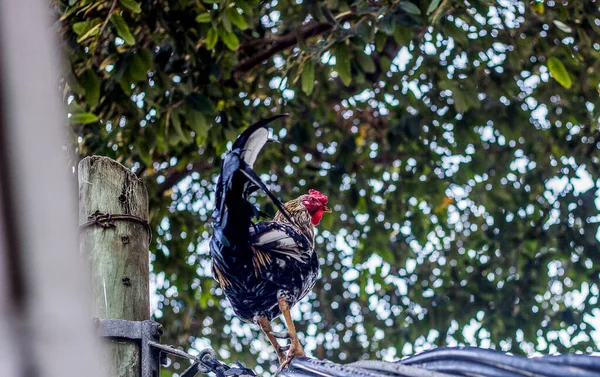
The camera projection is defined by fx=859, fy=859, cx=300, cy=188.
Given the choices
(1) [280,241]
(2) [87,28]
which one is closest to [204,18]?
(2) [87,28]

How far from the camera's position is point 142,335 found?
2.55m

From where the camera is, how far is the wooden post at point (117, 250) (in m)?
2.59

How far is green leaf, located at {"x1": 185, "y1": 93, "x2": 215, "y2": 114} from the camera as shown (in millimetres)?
5270

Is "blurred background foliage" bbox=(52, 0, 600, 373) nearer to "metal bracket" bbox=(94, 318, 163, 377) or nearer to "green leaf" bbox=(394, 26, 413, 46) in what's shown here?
"green leaf" bbox=(394, 26, 413, 46)

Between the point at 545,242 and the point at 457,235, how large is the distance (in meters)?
0.91

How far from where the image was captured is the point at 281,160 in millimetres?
6996

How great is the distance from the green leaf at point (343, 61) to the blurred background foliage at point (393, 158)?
1.15 feet

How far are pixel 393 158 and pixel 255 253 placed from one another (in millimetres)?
4698

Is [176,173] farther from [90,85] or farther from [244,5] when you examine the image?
[244,5]

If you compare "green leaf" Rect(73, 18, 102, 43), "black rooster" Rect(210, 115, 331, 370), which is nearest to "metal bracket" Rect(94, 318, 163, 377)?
"black rooster" Rect(210, 115, 331, 370)

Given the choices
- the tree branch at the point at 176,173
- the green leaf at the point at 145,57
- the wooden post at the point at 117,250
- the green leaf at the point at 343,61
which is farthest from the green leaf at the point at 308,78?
the wooden post at the point at 117,250

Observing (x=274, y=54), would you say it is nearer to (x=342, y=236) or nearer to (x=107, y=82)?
(x=107, y=82)

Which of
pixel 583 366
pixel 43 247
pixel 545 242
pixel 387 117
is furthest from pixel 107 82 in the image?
pixel 43 247

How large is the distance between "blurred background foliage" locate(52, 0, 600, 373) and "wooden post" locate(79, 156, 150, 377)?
2.45 meters
